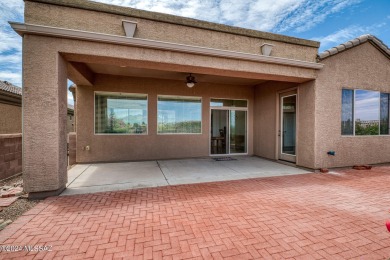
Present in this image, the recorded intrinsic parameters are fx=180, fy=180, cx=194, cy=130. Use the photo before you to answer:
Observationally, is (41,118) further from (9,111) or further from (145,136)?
(9,111)

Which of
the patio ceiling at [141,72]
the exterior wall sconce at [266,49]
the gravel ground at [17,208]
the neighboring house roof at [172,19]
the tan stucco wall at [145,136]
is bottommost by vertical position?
the gravel ground at [17,208]

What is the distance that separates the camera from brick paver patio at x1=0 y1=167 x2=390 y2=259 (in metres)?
2.21

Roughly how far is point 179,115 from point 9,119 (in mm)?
9864

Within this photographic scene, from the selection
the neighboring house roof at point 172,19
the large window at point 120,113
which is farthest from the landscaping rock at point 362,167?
the large window at point 120,113

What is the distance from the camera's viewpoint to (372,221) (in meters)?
2.93

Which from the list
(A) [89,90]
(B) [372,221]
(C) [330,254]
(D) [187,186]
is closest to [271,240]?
(C) [330,254]

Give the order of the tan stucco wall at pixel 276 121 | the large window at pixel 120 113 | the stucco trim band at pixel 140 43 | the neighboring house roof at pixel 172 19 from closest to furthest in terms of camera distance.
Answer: the stucco trim band at pixel 140 43
the neighboring house roof at pixel 172 19
the tan stucco wall at pixel 276 121
the large window at pixel 120 113

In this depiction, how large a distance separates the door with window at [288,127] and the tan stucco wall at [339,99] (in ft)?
3.27

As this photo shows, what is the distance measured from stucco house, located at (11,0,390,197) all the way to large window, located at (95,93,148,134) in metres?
0.04

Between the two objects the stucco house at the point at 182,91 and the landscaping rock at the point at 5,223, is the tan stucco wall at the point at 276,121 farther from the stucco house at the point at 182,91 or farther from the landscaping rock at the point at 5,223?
the landscaping rock at the point at 5,223

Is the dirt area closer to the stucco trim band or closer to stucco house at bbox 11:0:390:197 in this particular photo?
stucco house at bbox 11:0:390:197

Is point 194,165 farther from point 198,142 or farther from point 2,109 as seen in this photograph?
point 2,109

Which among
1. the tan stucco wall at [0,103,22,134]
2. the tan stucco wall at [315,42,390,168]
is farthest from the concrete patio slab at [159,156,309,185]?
the tan stucco wall at [0,103,22,134]

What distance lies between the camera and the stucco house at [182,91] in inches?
152
